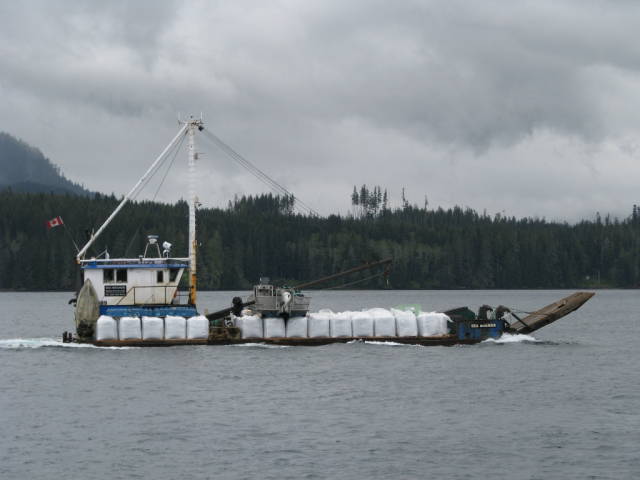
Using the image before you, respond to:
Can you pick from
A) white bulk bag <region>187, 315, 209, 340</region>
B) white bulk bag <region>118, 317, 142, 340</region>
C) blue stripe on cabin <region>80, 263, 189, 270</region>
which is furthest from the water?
blue stripe on cabin <region>80, 263, 189, 270</region>

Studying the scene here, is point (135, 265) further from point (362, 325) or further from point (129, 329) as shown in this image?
point (362, 325)

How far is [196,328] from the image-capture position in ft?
180

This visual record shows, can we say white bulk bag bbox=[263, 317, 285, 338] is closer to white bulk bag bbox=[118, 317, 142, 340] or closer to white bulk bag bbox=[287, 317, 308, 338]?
white bulk bag bbox=[287, 317, 308, 338]

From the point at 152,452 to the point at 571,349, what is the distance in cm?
3944

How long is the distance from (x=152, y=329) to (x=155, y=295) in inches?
98.3

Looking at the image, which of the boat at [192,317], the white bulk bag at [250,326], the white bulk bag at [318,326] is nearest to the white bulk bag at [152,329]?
the boat at [192,317]

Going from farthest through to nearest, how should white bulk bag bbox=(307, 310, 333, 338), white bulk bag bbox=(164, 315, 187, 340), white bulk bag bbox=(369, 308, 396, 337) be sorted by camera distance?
white bulk bag bbox=(369, 308, 396, 337) < white bulk bag bbox=(307, 310, 333, 338) < white bulk bag bbox=(164, 315, 187, 340)

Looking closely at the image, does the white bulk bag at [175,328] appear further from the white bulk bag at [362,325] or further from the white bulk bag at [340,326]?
the white bulk bag at [362,325]

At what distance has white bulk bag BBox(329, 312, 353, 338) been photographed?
57000 mm

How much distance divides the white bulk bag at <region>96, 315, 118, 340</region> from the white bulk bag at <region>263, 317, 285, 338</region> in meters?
8.71

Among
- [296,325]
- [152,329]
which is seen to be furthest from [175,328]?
[296,325]

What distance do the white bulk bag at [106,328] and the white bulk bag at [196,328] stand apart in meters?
4.18

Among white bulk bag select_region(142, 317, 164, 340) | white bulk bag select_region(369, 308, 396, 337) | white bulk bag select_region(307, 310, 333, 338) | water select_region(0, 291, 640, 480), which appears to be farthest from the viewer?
white bulk bag select_region(369, 308, 396, 337)

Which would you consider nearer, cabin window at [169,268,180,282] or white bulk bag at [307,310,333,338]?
white bulk bag at [307,310,333,338]
